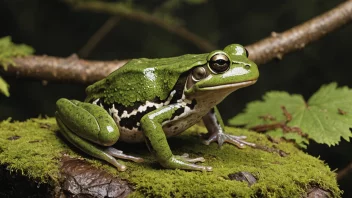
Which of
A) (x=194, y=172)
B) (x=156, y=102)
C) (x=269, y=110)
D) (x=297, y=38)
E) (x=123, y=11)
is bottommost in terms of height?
(x=194, y=172)

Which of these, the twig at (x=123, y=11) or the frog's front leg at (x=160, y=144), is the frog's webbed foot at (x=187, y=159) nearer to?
the frog's front leg at (x=160, y=144)

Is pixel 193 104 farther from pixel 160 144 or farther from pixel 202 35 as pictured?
pixel 202 35

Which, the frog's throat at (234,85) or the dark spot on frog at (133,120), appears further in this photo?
the dark spot on frog at (133,120)

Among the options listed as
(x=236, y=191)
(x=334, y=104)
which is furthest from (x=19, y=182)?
(x=334, y=104)

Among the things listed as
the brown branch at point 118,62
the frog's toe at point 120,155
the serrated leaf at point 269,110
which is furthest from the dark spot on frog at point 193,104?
the brown branch at point 118,62

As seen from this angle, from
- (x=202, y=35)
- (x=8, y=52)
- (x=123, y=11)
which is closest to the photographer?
(x=8, y=52)

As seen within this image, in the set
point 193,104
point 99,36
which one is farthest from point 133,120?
point 99,36
